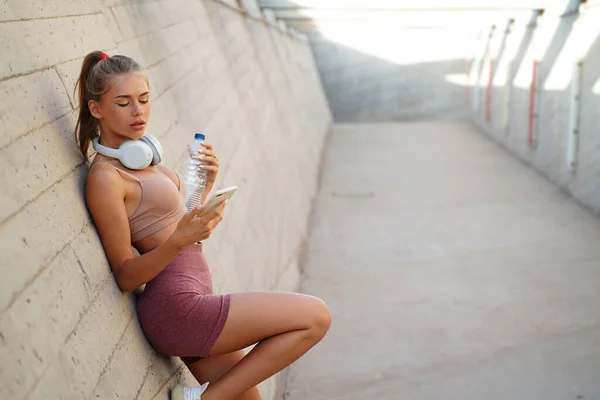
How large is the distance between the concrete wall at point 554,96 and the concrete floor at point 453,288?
0.38 m

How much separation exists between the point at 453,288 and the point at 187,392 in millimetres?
3993

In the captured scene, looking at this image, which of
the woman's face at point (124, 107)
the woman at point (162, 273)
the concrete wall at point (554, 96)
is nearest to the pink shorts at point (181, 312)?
the woman at point (162, 273)

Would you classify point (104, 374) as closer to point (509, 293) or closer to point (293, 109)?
point (509, 293)

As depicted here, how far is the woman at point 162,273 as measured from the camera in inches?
96.4

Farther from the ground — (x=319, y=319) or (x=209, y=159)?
(x=209, y=159)

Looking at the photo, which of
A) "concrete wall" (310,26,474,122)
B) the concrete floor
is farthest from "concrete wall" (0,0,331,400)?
"concrete wall" (310,26,474,122)

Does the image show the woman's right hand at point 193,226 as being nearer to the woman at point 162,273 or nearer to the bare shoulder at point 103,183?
the woman at point 162,273

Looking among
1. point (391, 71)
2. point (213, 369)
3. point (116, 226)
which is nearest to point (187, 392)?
point (213, 369)

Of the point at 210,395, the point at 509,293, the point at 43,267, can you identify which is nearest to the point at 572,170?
the point at 509,293

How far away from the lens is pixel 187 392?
8.63 ft

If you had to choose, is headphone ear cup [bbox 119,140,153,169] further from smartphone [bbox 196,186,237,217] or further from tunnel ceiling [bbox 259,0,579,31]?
tunnel ceiling [bbox 259,0,579,31]

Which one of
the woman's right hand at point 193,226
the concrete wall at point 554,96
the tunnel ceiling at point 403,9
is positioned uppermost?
the woman's right hand at point 193,226

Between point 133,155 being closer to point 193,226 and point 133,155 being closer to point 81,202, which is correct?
point 81,202

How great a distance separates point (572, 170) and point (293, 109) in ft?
13.2
